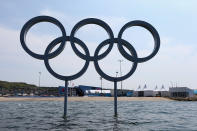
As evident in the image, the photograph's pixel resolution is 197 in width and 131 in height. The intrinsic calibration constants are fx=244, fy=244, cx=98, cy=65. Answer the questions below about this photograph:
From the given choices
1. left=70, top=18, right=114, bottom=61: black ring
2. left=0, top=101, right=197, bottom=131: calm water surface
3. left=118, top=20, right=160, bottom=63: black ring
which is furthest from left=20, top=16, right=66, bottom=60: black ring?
left=0, top=101, right=197, bottom=131: calm water surface

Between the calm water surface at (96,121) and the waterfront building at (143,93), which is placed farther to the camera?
the waterfront building at (143,93)

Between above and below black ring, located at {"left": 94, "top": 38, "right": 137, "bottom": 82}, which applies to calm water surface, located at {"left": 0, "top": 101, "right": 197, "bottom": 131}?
below

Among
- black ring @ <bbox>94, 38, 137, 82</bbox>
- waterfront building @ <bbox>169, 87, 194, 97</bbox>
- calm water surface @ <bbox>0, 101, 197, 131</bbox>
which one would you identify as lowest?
calm water surface @ <bbox>0, 101, 197, 131</bbox>

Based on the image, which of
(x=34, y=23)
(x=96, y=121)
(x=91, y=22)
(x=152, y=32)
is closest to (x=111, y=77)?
(x=96, y=121)

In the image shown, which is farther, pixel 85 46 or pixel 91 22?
pixel 91 22

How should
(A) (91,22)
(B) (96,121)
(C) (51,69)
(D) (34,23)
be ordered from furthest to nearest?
(D) (34,23)
(A) (91,22)
(C) (51,69)
(B) (96,121)

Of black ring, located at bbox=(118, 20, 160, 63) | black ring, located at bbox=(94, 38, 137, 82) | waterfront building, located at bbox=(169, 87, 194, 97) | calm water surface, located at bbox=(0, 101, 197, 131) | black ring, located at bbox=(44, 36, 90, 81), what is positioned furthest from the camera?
waterfront building, located at bbox=(169, 87, 194, 97)

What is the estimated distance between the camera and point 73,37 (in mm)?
26375

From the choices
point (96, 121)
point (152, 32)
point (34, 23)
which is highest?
point (34, 23)

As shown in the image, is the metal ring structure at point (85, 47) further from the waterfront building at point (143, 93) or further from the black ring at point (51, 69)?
the waterfront building at point (143, 93)

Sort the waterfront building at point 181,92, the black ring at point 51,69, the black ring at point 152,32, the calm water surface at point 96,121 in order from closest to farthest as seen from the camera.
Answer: the calm water surface at point 96,121 → the black ring at point 51,69 → the black ring at point 152,32 → the waterfront building at point 181,92

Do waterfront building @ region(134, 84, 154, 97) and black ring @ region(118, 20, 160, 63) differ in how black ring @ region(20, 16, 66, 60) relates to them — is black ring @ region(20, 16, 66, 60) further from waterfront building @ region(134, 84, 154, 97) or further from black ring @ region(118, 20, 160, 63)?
waterfront building @ region(134, 84, 154, 97)

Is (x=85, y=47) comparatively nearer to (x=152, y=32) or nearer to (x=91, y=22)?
(x=91, y=22)

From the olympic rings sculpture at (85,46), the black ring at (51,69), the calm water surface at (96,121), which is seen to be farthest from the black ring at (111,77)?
the calm water surface at (96,121)
